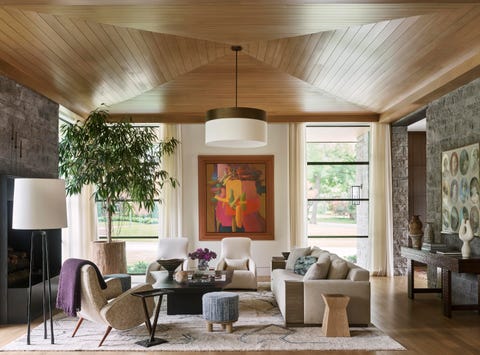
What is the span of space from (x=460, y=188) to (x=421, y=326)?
206 cm

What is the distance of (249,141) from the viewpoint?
5.98 metres

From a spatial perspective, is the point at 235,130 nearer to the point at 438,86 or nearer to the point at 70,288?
the point at 70,288

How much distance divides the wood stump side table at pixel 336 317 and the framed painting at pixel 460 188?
223 centimetres

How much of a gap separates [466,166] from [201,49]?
3844mm

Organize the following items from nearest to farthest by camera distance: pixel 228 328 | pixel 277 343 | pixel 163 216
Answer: pixel 277 343
pixel 228 328
pixel 163 216

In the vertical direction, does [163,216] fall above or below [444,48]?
below

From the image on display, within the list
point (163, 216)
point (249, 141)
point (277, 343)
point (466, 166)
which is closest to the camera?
point (277, 343)

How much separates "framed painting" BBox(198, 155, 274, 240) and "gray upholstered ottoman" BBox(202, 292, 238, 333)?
4.37m

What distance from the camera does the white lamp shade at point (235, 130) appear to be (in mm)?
5668

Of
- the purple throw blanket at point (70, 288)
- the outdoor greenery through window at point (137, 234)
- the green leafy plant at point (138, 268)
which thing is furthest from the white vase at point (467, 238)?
the green leafy plant at point (138, 268)

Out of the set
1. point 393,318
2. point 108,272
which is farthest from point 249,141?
point 108,272

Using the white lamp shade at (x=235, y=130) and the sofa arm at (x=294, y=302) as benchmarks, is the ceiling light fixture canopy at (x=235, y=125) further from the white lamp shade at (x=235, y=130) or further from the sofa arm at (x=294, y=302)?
the sofa arm at (x=294, y=302)

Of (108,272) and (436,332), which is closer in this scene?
(436,332)

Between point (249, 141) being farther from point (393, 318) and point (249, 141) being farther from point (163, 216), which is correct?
point (163, 216)
